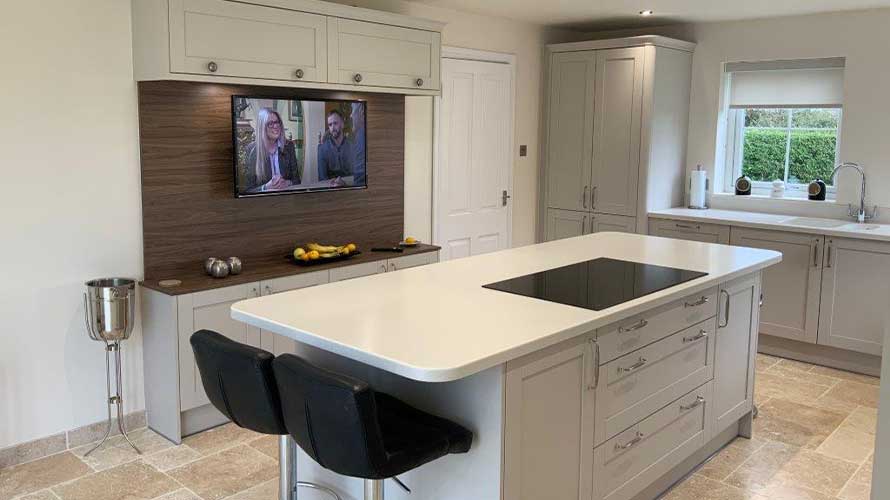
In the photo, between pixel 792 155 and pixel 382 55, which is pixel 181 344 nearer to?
pixel 382 55

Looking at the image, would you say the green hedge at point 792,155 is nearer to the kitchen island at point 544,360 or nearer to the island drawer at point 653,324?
the kitchen island at point 544,360

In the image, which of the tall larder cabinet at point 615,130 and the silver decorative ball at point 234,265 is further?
the tall larder cabinet at point 615,130

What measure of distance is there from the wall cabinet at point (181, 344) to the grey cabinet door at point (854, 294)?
3516 mm

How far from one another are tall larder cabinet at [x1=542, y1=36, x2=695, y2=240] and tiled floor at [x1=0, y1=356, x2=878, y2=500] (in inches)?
91.6

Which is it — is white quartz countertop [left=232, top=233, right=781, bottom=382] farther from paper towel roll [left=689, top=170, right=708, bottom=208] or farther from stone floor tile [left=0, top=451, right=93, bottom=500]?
paper towel roll [left=689, top=170, right=708, bottom=208]

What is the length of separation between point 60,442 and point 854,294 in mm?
4713

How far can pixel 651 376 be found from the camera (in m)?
3.02

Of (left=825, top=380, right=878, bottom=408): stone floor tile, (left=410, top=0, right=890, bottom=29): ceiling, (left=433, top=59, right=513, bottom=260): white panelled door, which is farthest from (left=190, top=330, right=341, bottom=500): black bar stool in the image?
(left=825, top=380, right=878, bottom=408): stone floor tile

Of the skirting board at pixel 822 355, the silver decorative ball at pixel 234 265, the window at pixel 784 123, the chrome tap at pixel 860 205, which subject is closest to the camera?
the silver decorative ball at pixel 234 265

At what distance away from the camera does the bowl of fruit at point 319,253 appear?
14.2ft

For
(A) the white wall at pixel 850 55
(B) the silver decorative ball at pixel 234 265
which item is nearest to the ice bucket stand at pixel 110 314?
(B) the silver decorative ball at pixel 234 265

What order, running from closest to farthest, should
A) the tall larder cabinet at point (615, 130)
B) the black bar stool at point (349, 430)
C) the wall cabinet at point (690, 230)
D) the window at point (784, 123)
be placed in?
the black bar stool at point (349, 430) → the wall cabinet at point (690, 230) → the window at point (784, 123) → the tall larder cabinet at point (615, 130)

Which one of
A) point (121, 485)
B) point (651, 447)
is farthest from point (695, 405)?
point (121, 485)

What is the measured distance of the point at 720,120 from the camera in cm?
610
